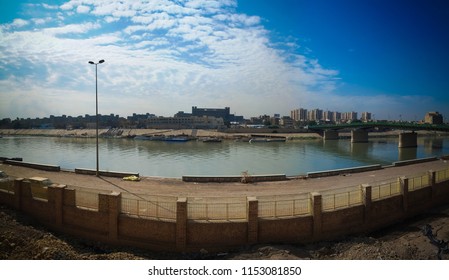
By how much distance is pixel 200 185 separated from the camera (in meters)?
11.2

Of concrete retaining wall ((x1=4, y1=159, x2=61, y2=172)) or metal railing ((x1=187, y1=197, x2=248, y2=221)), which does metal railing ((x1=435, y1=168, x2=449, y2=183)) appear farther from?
concrete retaining wall ((x1=4, y1=159, x2=61, y2=172))

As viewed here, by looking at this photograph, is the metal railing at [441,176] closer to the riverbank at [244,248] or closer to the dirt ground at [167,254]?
the riverbank at [244,248]

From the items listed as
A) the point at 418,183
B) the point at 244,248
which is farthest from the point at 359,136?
the point at 244,248

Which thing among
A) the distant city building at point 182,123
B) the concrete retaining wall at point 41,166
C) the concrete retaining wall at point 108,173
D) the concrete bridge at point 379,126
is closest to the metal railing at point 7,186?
the concrete retaining wall at point 108,173

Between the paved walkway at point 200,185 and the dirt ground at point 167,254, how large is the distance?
2354 millimetres

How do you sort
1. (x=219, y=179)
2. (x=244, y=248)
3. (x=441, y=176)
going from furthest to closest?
(x=441, y=176) → (x=219, y=179) → (x=244, y=248)

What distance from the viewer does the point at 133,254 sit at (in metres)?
6.95

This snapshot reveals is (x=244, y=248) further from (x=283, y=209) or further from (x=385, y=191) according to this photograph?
(x=385, y=191)

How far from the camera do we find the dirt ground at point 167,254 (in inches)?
263

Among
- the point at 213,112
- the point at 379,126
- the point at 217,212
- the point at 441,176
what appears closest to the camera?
the point at 217,212

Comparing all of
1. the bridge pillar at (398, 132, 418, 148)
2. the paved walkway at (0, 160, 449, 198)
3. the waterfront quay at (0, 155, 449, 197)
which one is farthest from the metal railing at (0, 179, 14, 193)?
the bridge pillar at (398, 132, 418, 148)

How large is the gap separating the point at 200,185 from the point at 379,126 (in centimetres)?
5375

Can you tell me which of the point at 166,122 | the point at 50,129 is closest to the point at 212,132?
the point at 166,122

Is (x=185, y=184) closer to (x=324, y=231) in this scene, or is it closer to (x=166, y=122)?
(x=324, y=231)
